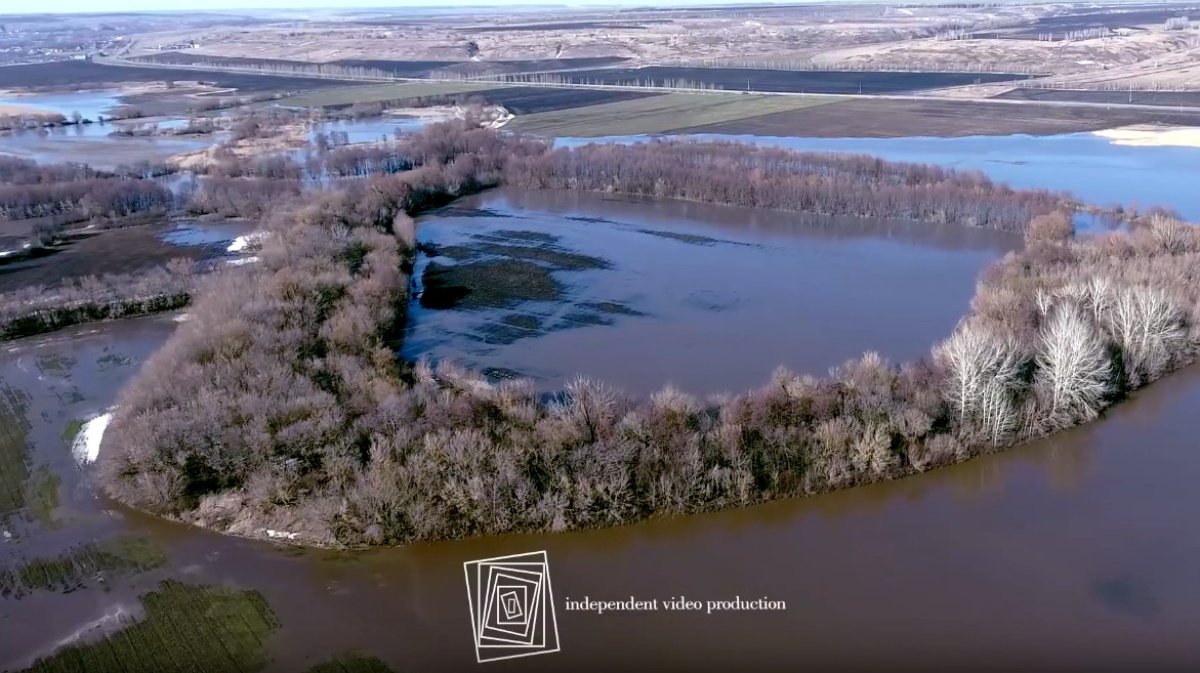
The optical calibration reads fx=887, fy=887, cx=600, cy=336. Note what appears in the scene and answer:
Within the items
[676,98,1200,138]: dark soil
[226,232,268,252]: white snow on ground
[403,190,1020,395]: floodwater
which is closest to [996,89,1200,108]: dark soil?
[676,98,1200,138]: dark soil

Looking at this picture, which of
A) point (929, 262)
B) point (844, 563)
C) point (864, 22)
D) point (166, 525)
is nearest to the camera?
point (844, 563)

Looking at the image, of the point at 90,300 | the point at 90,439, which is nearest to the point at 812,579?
the point at 90,439

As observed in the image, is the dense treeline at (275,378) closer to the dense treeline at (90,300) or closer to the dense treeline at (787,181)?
the dense treeline at (90,300)

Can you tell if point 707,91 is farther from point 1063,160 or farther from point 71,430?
point 71,430

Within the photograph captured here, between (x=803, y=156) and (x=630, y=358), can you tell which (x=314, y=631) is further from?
(x=803, y=156)

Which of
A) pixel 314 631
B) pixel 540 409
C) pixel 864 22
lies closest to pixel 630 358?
pixel 540 409

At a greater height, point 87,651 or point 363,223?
point 363,223


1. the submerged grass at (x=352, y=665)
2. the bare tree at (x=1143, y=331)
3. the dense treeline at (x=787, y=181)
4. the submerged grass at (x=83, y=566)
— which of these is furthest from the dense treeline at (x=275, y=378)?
the bare tree at (x=1143, y=331)
